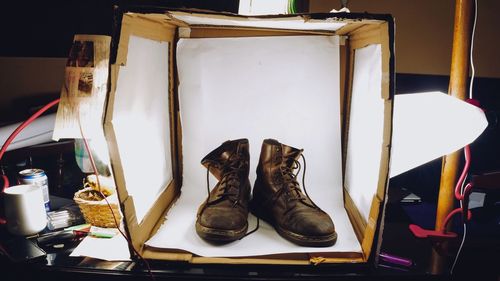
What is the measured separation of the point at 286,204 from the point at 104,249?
40 cm

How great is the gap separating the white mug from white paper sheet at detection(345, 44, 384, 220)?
0.74m

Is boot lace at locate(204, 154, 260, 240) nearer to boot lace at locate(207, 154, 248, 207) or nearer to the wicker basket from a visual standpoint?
boot lace at locate(207, 154, 248, 207)

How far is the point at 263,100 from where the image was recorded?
100cm

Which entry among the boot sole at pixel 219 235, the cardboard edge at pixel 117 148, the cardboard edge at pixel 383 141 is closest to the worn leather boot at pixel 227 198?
the boot sole at pixel 219 235

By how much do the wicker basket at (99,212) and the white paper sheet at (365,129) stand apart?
0.56 meters

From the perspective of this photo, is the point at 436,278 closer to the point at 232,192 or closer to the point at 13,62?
the point at 232,192

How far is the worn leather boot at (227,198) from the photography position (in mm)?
728

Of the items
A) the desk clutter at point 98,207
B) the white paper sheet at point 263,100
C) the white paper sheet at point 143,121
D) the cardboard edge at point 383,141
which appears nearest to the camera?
the cardboard edge at point 383,141

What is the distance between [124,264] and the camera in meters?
0.66

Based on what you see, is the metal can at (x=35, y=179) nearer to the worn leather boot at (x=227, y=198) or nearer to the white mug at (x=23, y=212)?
the white mug at (x=23, y=212)

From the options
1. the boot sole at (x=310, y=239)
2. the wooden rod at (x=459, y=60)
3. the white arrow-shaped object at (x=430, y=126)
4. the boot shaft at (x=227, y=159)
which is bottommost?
the boot sole at (x=310, y=239)

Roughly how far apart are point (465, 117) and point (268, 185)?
44cm

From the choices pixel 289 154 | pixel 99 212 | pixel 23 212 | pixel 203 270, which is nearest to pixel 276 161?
pixel 289 154

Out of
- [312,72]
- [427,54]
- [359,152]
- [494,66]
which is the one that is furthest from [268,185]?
[494,66]
